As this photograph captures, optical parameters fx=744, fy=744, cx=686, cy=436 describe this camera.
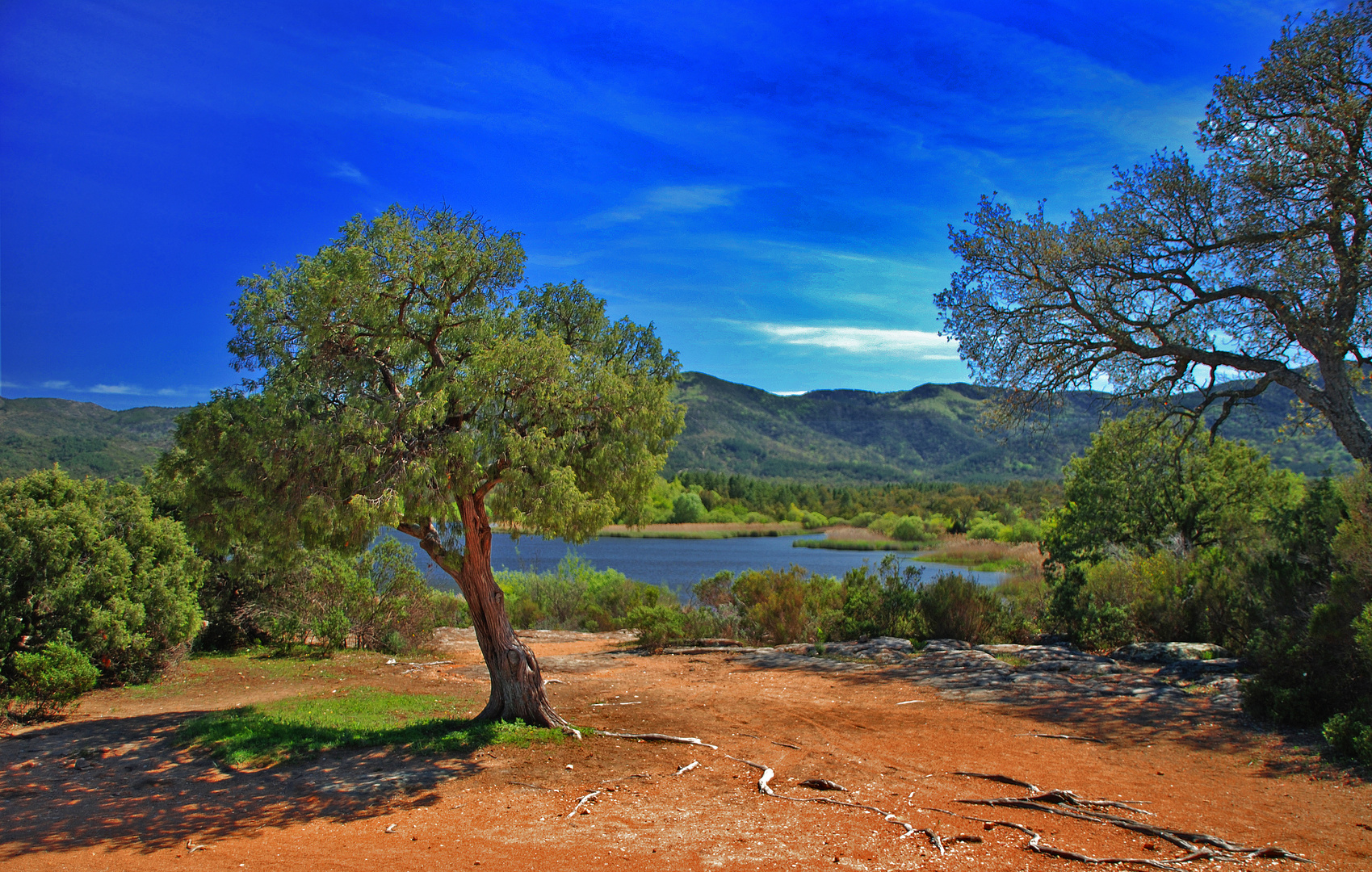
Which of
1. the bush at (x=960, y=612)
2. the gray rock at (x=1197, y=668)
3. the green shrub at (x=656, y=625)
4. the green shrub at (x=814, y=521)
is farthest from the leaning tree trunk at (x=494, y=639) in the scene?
the green shrub at (x=814, y=521)

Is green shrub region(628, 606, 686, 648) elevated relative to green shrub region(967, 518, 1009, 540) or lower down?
elevated

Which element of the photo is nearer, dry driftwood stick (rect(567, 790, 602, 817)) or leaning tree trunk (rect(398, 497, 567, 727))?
dry driftwood stick (rect(567, 790, 602, 817))

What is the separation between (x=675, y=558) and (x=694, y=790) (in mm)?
42199

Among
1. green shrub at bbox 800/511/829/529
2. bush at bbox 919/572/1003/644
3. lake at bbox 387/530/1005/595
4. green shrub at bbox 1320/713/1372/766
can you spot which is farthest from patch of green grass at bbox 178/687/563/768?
green shrub at bbox 800/511/829/529

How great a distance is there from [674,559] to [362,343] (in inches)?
1583

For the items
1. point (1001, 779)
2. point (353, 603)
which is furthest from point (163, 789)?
point (353, 603)

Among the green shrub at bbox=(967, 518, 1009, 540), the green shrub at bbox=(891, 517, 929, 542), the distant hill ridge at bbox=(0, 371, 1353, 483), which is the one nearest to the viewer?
the distant hill ridge at bbox=(0, 371, 1353, 483)

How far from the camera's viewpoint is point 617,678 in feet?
41.3

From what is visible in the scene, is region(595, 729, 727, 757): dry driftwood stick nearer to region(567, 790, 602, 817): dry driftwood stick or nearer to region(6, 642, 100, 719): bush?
region(567, 790, 602, 817): dry driftwood stick

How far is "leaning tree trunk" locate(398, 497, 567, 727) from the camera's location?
862 cm

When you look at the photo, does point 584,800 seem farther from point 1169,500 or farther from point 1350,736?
point 1169,500

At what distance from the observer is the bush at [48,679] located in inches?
356

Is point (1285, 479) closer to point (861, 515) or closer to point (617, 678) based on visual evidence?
point (617, 678)

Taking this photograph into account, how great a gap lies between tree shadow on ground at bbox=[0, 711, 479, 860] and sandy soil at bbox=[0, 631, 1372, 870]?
0.03 m
